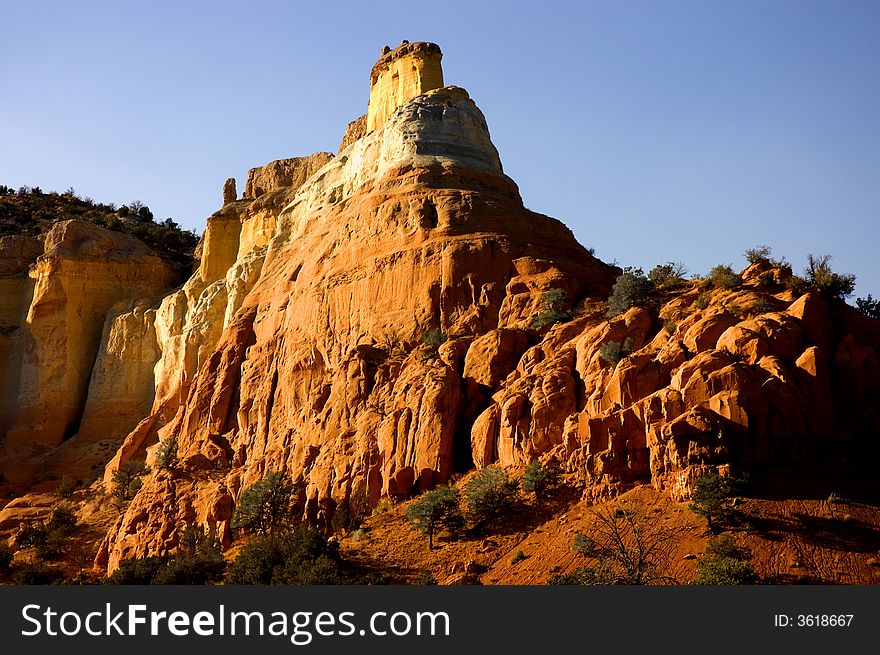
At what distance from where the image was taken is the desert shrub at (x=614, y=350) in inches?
1497

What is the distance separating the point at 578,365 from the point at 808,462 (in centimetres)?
784

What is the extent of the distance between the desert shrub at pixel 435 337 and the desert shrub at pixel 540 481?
29.0 feet

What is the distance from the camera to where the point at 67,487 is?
5466cm

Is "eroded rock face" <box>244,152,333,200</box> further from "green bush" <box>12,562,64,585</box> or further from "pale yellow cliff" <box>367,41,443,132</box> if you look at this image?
"green bush" <box>12,562,64,585</box>

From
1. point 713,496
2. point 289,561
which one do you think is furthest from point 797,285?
point 289,561

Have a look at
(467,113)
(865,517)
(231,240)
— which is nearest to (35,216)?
(231,240)

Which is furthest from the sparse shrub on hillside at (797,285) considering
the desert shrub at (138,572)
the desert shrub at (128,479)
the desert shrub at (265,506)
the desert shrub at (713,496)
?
the desert shrub at (128,479)

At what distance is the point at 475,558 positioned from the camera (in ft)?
113

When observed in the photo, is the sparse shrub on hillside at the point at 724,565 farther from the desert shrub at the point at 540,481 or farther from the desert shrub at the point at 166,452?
the desert shrub at the point at 166,452

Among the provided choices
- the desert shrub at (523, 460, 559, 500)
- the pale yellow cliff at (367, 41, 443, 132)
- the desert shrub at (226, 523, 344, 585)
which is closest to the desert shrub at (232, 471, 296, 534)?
the desert shrub at (226, 523, 344, 585)

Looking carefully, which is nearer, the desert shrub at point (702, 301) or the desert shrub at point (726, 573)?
the desert shrub at point (726, 573)

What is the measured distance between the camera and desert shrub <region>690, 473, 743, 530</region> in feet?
106

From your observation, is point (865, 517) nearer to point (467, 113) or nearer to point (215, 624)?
point (215, 624)

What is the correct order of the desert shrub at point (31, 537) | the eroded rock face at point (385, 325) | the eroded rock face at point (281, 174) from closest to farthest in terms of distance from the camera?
the eroded rock face at point (385, 325) < the desert shrub at point (31, 537) < the eroded rock face at point (281, 174)
